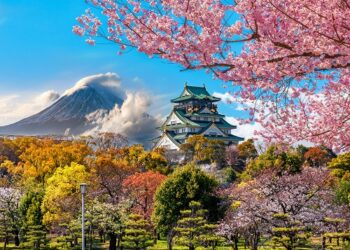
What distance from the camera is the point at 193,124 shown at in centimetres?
5834

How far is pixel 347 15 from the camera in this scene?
4.03 metres

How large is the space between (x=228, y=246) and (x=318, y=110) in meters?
14.7

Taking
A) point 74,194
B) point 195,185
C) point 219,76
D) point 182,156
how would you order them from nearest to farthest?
point 219,76
point 195,185
point 74,194
point 182,156

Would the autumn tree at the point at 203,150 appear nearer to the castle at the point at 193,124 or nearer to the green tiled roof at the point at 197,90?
the castle at the point at 193,124

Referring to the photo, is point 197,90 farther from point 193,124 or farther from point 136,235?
point 136,235

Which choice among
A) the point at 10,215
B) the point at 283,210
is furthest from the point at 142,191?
the point at 283,210

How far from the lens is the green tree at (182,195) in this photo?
18.3 meters

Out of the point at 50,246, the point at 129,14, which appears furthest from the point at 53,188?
the point at 129,14

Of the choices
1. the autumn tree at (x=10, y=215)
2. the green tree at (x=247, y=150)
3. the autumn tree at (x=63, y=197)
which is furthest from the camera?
the green tree at (x=247, y=150)

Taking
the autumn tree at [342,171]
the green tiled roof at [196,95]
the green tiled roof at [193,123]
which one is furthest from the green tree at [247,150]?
the autumn tree at [342,171]

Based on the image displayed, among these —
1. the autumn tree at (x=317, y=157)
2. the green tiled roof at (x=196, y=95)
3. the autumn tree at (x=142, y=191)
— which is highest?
the green tiled roof at (x=196, y=95)

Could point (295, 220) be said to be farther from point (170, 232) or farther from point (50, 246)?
point (50, 246)

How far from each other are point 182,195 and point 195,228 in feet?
5.63

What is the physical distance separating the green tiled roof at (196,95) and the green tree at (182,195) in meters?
45.0
